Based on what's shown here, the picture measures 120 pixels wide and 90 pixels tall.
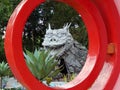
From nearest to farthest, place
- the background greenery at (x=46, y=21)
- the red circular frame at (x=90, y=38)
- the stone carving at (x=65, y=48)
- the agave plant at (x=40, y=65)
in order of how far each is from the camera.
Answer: the red circular frame at (x=90, y=38), the agave plant at (x=40, y=65), the stone carving at (x=65, y=48), the background greenery at (x=46, y=21)

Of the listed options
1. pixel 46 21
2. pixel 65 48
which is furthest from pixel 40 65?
pixel 46 21

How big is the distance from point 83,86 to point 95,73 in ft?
0.36

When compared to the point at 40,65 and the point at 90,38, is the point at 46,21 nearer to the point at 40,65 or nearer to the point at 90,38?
the point at 40,65

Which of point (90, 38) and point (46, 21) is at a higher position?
point (46, 21)

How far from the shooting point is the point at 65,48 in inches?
363

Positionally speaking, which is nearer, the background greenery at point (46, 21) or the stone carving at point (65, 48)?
the stone carving at point (65, 48)

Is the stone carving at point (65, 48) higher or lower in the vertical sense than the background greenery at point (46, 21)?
lower

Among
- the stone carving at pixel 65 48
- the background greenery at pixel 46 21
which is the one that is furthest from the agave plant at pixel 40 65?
the background greenery at pixel 46 21

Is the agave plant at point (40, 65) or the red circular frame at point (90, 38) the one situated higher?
the red circular frame at point (90, 38)

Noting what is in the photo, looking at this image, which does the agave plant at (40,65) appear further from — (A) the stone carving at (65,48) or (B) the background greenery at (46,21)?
(B) the background greenery at (46,21)

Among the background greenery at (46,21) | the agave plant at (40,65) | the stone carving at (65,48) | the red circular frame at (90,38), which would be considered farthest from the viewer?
the background greenery at (46,21)

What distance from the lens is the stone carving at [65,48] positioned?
29.5 ft

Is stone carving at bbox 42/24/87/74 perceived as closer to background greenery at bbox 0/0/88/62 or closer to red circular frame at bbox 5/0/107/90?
background greenery at bbox 0/0/88/62

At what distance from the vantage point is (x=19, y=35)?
192 centimetres
